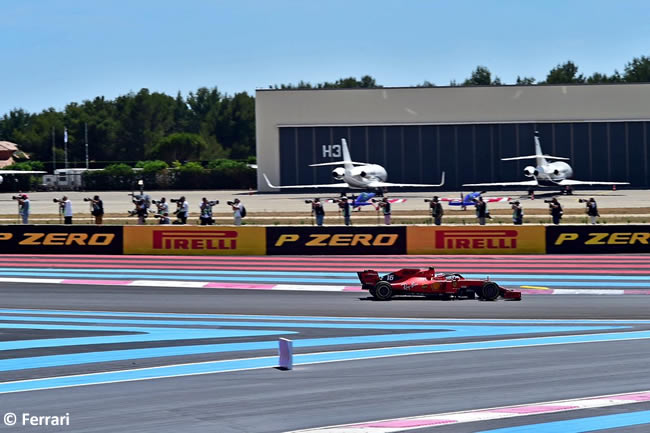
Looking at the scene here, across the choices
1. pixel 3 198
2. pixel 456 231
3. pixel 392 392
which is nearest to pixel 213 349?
pixel 392 392

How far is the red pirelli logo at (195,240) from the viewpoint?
33125 millimetres

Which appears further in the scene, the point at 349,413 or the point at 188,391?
the point at 188,391

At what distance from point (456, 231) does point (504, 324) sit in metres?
14.1

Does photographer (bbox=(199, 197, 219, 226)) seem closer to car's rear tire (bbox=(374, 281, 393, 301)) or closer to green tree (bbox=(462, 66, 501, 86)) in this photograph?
car's rear tire (bbox=(374, 281, 393, 301))

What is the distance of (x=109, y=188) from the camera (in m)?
83.9

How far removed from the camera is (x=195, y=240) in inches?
1310

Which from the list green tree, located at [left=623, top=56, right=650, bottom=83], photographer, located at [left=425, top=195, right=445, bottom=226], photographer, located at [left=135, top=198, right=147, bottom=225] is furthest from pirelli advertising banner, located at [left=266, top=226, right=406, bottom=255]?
green tree, located at [left=623, top=56, right=650, bottom=83]

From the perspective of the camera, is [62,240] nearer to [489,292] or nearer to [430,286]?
[430,286]

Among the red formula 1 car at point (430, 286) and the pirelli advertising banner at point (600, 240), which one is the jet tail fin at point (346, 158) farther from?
the red formula 1 car at point (430, 286)

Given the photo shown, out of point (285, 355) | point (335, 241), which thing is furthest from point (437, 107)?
point (285, 355)

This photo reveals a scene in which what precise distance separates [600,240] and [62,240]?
62.4 feet

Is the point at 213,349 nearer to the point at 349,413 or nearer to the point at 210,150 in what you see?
the point at 349,413

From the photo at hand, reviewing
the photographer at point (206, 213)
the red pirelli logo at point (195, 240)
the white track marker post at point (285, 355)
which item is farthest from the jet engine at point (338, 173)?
the white track marker post at point (285, 355)

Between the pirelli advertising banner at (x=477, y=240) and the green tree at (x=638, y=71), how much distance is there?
123 m
